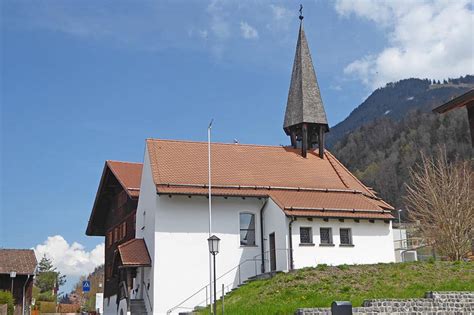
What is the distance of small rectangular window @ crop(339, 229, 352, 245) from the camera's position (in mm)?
29469

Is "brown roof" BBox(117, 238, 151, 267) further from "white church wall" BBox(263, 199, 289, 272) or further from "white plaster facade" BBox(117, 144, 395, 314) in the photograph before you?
"white church wall" BBox(263, 199, 289, 272)

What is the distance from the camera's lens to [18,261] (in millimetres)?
44562

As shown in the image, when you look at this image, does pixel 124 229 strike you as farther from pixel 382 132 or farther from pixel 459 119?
pixel 382 132

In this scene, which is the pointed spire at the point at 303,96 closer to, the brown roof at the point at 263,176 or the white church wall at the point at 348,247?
the brown roof at the point at 263,176

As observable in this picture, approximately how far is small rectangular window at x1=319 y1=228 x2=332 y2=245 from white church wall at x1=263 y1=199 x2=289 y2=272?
6.17 feet

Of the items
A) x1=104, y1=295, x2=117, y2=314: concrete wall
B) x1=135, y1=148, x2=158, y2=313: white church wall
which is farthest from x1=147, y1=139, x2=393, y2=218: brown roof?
x1=104, y1=295, x2=117, y2=314: concrete wall

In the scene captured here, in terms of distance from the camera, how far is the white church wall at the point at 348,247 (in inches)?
1109

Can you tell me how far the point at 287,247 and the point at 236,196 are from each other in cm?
A: 383

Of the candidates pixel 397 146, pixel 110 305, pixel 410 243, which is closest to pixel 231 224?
pixel 110 305

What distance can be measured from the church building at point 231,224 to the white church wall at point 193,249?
5 centimetres

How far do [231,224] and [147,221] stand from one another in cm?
428

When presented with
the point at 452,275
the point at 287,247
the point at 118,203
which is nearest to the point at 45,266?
the point at 118,203

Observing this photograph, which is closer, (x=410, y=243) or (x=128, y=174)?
(x=128, y=174)

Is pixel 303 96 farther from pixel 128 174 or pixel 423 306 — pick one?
pixel 423 306
